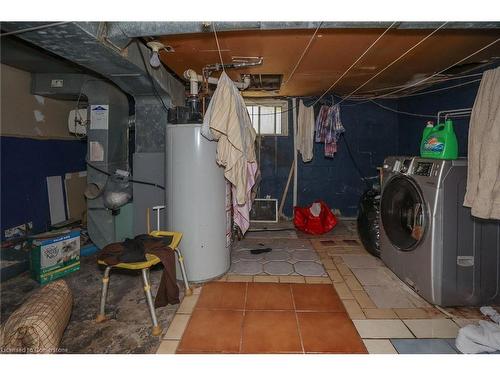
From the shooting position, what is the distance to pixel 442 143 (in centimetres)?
204

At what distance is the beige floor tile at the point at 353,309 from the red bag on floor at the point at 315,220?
177cm

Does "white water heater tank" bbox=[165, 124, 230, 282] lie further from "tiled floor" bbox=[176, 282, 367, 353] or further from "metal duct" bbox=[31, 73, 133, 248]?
"metal duct" bbox=[31, 73, 133, 248]

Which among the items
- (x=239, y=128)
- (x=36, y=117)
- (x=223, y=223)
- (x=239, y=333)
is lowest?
(x=239, y=333)

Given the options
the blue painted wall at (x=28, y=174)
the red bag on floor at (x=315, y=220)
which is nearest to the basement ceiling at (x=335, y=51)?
the red bag on floor at (x=315, y=220)

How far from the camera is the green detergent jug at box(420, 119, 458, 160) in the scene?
201 cm

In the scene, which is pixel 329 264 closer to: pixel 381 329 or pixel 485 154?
pixel 381 329

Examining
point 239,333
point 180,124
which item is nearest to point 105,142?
point 180,124

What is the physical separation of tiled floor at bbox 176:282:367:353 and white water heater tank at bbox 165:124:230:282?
1.00 ft

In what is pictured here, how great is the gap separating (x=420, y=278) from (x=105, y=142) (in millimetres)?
3490

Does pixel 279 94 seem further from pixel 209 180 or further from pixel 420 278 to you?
pixel 420 278

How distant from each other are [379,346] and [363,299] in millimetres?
Answer: 542

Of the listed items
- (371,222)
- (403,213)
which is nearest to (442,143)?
(403,213)

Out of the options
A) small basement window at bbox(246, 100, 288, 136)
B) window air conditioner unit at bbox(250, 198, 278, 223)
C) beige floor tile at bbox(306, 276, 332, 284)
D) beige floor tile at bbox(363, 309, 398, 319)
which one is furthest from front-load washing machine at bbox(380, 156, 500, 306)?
small basement window at bbox(246, 100, 288, 136)

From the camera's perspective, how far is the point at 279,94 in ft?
14.1
